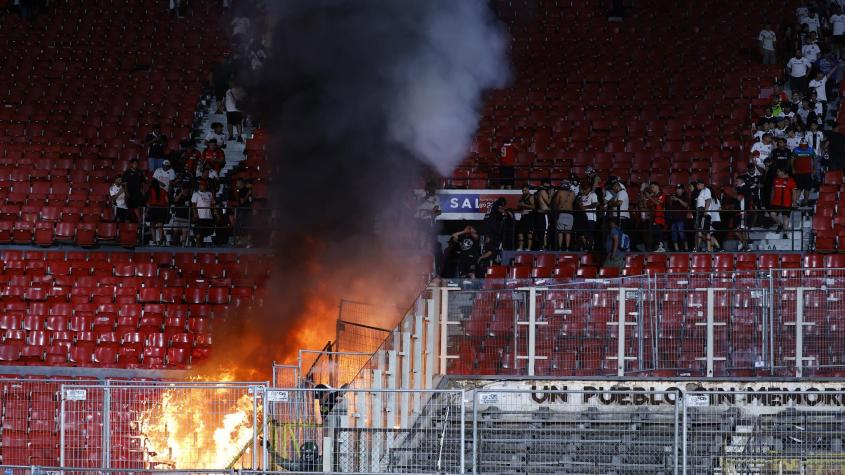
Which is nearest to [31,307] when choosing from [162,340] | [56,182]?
[162,340]

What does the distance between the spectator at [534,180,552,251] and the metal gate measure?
6.43m

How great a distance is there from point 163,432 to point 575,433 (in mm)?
4006

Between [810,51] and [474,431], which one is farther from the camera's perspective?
[810,51]

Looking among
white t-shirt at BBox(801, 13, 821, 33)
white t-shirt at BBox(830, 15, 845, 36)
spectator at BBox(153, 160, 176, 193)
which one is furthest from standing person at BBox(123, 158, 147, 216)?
white t-shirt at BBox(830, 15, 845, 36)

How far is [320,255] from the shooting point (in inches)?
750

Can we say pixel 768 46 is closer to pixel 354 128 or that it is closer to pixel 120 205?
pixel 354 128

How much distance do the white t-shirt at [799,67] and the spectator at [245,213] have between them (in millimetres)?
7330

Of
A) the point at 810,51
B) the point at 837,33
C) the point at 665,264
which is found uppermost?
the point at 837,33

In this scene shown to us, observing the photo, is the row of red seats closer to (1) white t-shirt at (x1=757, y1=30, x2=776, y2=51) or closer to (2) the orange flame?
(2) the orange flame

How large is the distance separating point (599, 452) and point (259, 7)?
15327mm

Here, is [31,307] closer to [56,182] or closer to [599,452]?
[56,182]

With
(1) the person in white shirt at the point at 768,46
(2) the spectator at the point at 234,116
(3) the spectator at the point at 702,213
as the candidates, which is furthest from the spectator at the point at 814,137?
(2) the spectator at the point at 234,116

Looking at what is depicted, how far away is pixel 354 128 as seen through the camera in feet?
68.3

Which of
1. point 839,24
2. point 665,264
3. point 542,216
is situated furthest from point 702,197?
point 839,24
